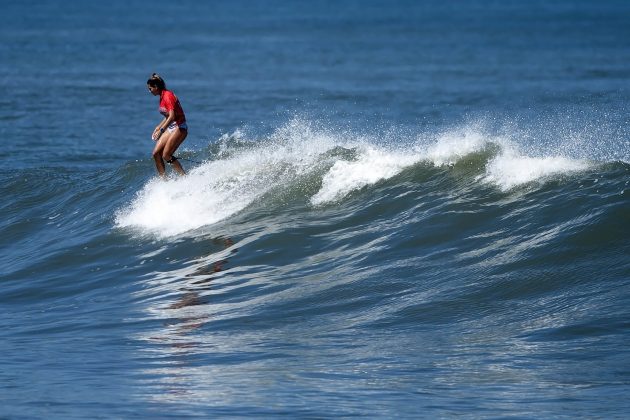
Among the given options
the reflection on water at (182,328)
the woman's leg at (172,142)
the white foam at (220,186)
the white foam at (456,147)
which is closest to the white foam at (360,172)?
the white foam at (456,147)

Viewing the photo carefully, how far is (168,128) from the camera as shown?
15000 mm

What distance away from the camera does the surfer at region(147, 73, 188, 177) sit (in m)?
14.7

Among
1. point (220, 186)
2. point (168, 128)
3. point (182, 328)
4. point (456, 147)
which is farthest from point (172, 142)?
point (182, 328)

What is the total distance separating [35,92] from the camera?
3619 cm

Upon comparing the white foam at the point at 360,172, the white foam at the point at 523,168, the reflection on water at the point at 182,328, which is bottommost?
the reflection on water at the point at 182,328

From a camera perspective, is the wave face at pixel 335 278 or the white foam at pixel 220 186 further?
the white foam at pixel 220 186

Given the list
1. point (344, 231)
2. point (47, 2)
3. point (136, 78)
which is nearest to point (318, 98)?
point (136, 78)

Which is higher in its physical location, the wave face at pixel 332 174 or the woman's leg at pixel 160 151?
the woman's leg at pixel 160 151

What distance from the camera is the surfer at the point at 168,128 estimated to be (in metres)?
14.7

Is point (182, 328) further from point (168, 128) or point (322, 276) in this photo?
point (168, 128)

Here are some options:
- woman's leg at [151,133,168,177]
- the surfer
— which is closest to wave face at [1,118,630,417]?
woman's leg at [151,133,168,177]

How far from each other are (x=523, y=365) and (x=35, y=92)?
97.7 feet

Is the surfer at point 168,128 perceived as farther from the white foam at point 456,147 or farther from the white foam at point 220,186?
the white foam at point 456,147

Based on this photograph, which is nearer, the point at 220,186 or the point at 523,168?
the point at 523,168
